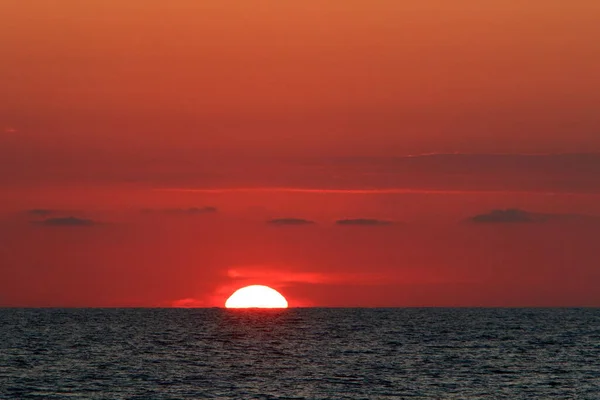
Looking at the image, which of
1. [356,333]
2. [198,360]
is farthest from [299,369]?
[356,333]

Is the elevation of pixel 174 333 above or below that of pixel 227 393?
above

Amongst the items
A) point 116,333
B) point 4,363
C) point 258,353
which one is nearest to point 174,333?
point 116,333

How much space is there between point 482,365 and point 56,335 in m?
77.6

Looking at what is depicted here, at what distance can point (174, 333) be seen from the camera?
168m

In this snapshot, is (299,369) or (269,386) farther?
(299,369)

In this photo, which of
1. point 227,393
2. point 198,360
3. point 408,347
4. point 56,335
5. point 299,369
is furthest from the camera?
point 56,335

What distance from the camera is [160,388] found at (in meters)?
83.8

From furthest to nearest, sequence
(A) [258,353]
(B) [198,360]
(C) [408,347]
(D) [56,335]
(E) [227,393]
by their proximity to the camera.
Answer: (D) [56,335] < (C) [408,347] < (A) [258,353] < (B) [198,360] < (E) [227,393]

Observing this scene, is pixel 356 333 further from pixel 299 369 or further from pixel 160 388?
pixel 160 388

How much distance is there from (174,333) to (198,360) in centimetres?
5900

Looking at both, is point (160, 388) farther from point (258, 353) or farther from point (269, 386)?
point (258, 353)

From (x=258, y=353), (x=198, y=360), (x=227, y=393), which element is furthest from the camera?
(x=258, y=353)

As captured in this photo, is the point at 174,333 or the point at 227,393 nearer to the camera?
the point at 227,393

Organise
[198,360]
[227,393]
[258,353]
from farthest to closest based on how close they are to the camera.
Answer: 1. [258,353]
2. [198,360]
3. [227,393]
